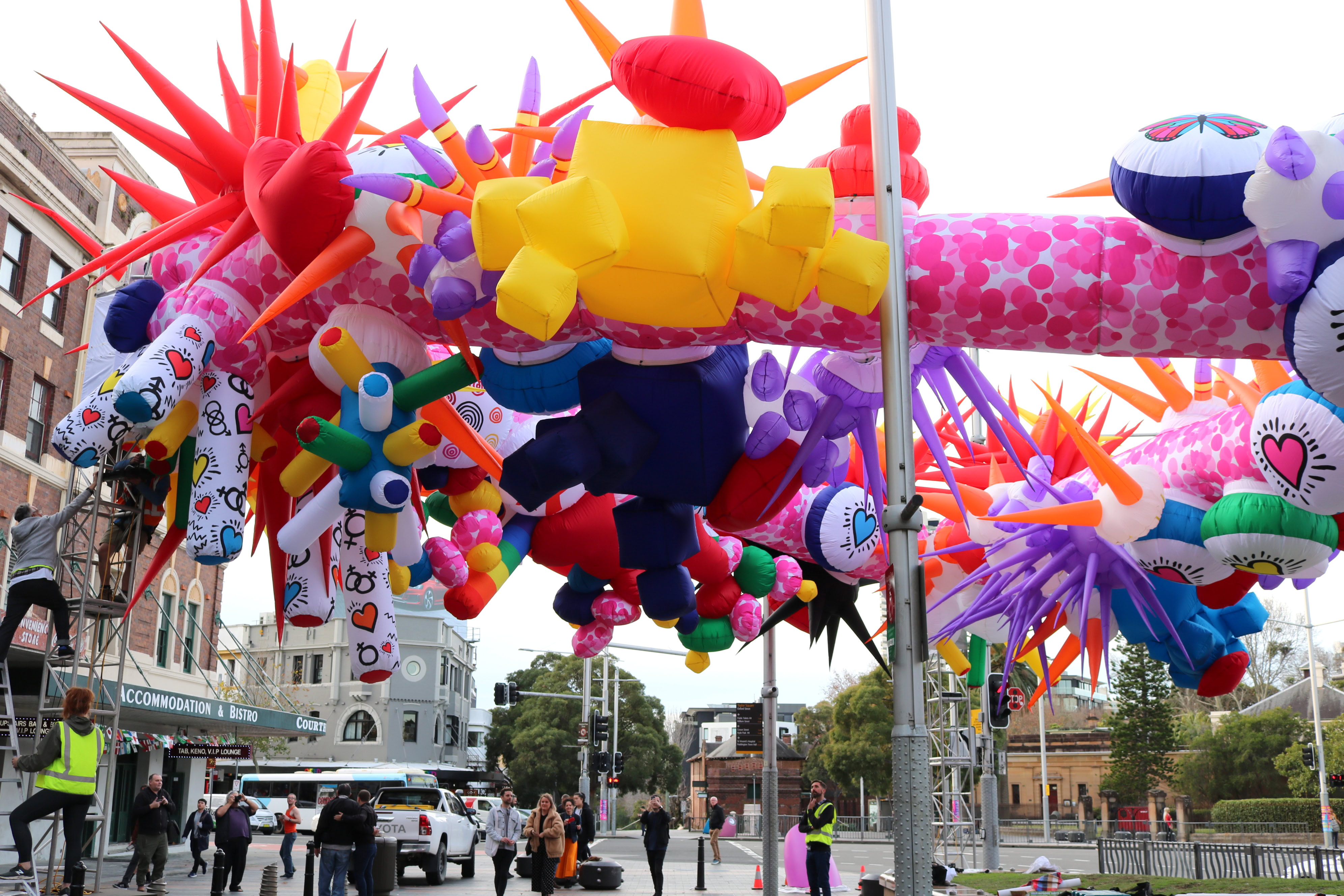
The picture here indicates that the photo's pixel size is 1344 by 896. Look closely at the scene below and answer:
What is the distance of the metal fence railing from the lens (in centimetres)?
1786

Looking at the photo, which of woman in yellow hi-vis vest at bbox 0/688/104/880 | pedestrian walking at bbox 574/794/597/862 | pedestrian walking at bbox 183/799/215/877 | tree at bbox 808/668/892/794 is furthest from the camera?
tree at bbox 808/668/892/794

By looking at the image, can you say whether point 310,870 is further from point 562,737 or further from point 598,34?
point 562,737

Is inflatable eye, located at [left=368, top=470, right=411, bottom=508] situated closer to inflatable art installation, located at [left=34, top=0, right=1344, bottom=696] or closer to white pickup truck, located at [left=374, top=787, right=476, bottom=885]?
inflatable art installation, located at [left=34, top=0, right=1344, bottom=696]

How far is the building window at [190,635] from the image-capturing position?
1105 inches

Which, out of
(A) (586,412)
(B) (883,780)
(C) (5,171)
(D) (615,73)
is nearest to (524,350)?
(A) (586,412)

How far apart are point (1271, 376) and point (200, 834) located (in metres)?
19.4

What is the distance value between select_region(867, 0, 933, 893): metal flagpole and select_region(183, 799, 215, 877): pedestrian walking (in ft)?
58.3

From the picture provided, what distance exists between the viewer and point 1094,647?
1118cm

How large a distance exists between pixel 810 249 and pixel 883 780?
49799 mm

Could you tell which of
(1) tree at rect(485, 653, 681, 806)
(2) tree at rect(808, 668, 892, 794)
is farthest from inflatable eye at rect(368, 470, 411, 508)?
(1) tree at rect(485, 653, 681, 806)

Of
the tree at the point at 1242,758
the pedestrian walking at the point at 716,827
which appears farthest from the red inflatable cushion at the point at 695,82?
the tree at the point at 1242,758

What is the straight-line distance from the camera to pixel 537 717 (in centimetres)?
5694

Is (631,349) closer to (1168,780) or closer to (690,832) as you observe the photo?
(1168,780)

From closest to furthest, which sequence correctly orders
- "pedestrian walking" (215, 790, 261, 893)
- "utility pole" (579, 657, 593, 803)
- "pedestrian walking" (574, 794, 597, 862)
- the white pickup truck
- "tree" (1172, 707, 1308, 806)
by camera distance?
"pedestrian walking" (215, 790, 261, 893)
"pedestrian walking" (574, 794, 597, 862)
the white pickup truck
"utility pole" (579, 657, 593, 803)
"tree" (1172, 707, 1308, 806)
